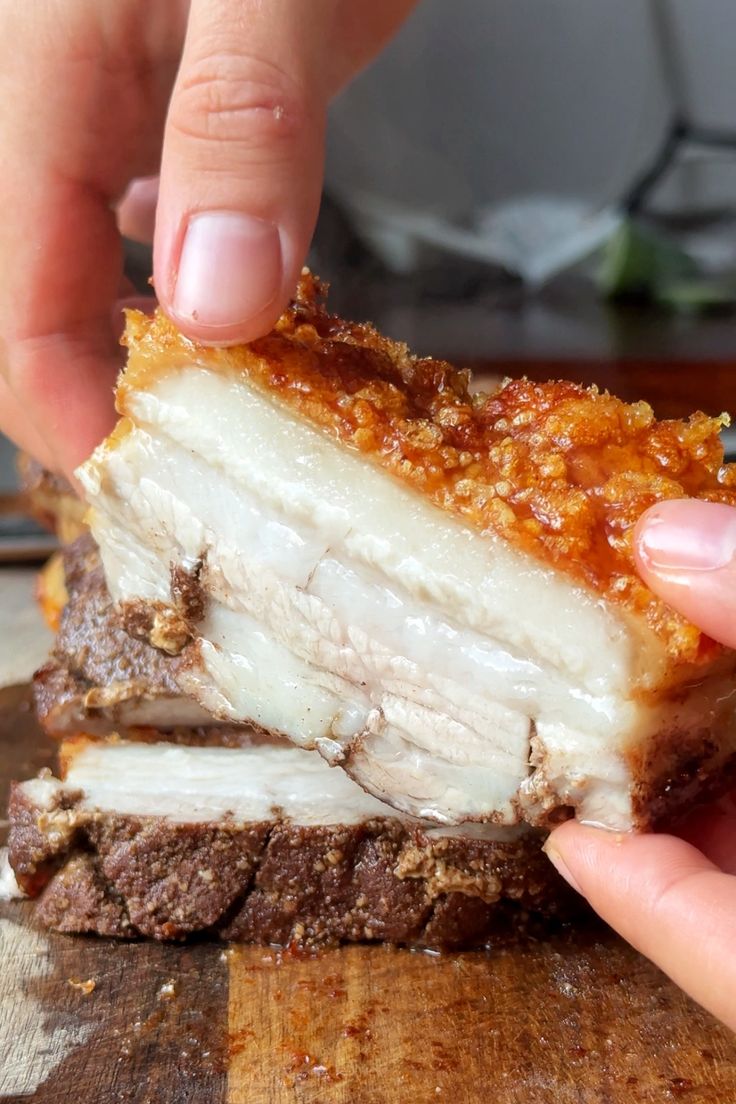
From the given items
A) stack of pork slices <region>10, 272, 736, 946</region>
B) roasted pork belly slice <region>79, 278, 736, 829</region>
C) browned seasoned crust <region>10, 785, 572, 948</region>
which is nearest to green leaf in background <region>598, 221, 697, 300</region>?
stack of pork slices <region>10, 272, 736, 946</region>

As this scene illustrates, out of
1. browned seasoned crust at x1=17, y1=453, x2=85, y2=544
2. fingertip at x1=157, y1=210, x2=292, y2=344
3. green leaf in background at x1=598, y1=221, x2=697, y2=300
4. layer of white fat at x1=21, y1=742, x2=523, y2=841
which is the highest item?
fingertip at x1=157, y1=210, x2=292, y2=344

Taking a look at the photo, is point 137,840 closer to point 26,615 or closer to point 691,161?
point 26,615

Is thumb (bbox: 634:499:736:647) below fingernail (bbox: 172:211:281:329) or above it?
below

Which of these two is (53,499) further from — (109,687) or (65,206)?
(109,687)

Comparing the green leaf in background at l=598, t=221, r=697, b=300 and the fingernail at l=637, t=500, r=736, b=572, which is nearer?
the fingernail at l=637, t=500, r=736, b=572

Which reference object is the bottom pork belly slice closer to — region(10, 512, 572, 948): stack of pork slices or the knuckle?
region(10, 512, 572, 948): stack of pork slices

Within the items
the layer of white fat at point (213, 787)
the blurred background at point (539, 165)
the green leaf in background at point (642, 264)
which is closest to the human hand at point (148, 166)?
the layer of white fat at point (213, 787)

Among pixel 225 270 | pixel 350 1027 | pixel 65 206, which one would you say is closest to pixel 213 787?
pixel 350 1027
